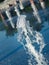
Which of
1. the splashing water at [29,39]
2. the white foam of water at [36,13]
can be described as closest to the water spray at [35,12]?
the white foam of water at [36,13]

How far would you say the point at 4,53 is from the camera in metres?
5.66

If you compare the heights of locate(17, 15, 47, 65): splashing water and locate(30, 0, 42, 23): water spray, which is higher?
locate(30, 0, 42, 23): water spray

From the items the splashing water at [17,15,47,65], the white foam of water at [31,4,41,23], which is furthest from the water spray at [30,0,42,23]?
the splashing water at [17,15,47,65]

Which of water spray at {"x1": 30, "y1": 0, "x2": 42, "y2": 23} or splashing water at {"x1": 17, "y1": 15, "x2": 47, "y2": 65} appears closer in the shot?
splashing water at {"x1": 17, "y1": 15, "x2": 47, "y2": 65}

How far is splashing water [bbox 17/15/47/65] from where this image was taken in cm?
496

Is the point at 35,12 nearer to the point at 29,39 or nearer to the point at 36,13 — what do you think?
the point at 36,13

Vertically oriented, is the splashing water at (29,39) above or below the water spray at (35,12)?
below

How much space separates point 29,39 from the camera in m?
6.00

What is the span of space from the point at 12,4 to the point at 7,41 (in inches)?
144

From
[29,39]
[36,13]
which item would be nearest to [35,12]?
[36,13]

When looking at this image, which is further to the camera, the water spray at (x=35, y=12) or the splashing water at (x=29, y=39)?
the water spray at (x=35, y=12)

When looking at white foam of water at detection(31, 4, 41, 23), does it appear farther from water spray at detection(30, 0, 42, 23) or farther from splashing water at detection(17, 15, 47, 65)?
splashing water at detection(17, 15, 47, 65)

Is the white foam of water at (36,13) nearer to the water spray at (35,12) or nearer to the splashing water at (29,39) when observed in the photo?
the water spray at (35,12)

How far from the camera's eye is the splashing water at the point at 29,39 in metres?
4.96
